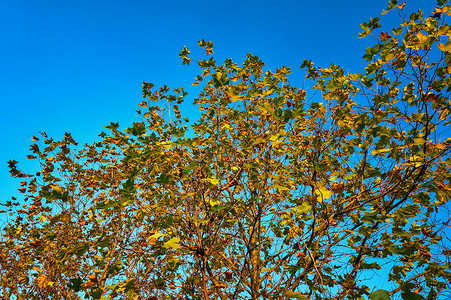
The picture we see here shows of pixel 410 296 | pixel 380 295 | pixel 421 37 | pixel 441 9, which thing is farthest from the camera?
pixel 441 9

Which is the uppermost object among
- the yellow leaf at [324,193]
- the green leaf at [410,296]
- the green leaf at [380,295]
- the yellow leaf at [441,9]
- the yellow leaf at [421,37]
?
the yellow leaf at [441,9]

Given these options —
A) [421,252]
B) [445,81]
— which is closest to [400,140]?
[445,81]

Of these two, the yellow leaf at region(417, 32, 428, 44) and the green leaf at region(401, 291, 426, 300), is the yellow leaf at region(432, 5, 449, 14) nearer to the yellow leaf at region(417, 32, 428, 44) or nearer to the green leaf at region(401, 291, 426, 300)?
the yellow leaf at region(417, 32, 428, 44)

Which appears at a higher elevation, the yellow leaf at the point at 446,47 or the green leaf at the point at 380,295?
→ the yellow leaf at the point at 446,47

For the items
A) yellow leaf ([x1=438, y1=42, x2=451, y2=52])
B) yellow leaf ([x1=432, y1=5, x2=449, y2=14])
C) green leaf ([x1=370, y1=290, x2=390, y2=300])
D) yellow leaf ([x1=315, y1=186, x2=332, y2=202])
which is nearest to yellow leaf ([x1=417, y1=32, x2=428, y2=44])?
yellow leaf ([x1=438, y1=42, x2=451, y2=52])

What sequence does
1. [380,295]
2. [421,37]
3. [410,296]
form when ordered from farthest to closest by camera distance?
[421,37]
[410,296]
[380,295]

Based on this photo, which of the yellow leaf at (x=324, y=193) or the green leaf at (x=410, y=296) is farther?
the yellow leaf at (x=324, y=193)

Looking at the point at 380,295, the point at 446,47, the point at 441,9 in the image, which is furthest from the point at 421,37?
the point at 380,295

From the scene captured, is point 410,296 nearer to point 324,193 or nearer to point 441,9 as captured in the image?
point 324,193

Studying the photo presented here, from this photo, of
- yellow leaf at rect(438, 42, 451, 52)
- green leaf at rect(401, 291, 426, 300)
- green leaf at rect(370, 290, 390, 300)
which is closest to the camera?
green leaf at rect(370, 290, 390, 300)

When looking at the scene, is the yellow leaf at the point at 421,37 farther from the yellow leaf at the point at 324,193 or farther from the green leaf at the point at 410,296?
the green leaf at the point at 410,296

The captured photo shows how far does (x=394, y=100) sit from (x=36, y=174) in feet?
18.5

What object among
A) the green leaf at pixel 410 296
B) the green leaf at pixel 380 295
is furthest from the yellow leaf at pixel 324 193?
the green leaf at pixel 410 296

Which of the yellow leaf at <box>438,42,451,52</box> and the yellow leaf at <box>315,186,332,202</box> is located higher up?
the yellow leaf at <box>438,42,451,52</box>
